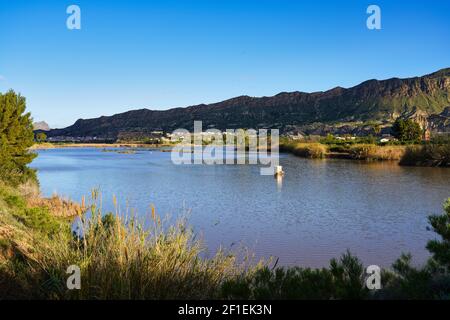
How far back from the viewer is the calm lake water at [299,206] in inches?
471

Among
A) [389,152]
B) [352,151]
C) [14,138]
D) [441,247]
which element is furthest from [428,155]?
[441,247]

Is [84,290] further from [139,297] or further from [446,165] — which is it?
[446,165]

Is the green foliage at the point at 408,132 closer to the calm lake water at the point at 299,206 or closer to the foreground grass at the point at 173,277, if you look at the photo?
the calm lake water at the point at 299,206

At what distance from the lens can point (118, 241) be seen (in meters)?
4.69

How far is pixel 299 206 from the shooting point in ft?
61.8

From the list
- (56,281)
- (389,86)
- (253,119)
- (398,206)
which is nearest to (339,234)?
(398,206)

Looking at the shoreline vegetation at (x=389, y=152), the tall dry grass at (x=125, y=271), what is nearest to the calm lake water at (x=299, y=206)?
the tall dry grass at (x=125, y=271)

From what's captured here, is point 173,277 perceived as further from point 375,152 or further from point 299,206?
point 375,152

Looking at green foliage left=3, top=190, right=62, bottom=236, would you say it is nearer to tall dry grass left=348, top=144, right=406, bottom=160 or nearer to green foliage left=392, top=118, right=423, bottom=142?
tall dry grass left=348, top=144, right=406, bottom=160

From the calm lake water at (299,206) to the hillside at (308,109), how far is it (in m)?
101

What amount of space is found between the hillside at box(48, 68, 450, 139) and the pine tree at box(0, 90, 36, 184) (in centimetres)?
11132

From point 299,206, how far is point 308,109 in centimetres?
15183

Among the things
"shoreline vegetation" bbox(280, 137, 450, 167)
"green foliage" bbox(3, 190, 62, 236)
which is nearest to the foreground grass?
"green foliage" bbox(3, 190, 62, 236)
